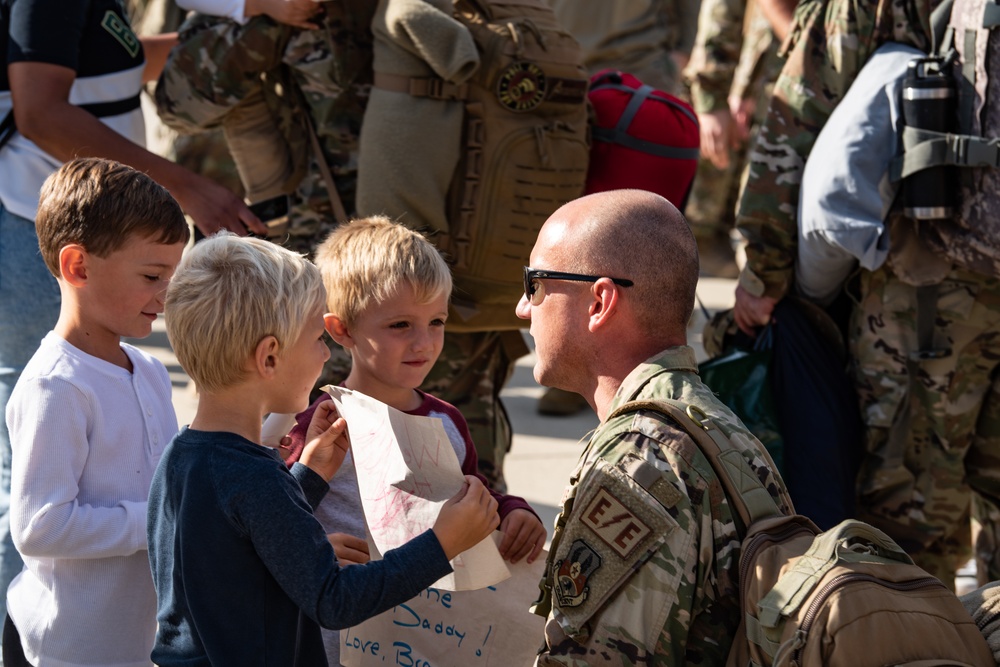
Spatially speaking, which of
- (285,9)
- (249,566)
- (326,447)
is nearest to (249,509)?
(249,566)

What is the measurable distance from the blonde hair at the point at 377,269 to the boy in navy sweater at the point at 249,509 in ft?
1.71

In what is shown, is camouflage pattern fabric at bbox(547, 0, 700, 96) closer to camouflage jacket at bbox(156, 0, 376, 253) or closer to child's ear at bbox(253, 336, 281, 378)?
camouflage jacket at bbox(156, 0, 376, 253)

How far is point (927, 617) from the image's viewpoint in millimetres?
1674

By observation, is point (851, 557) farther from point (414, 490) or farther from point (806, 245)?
point (806, 245)

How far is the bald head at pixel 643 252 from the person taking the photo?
2.14 metres

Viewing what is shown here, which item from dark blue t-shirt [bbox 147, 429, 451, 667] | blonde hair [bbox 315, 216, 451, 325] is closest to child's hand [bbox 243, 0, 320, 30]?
blonde hair [bbox 315, 216, 451, 325]

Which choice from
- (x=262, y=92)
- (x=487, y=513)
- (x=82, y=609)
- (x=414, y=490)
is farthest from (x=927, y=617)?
(x=262, y=92)

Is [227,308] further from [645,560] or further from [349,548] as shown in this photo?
[645,560]

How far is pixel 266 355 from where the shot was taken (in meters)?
1.92

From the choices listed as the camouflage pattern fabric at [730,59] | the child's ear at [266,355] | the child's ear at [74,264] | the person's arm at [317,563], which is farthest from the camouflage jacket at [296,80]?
the camouflage pattern fabric at [730,59]

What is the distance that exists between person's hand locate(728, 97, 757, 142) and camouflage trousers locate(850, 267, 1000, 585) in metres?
3.33

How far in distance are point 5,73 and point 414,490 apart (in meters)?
1.80

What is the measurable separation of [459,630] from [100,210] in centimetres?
107

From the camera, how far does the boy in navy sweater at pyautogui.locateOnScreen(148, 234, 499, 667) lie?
6.00 ft
